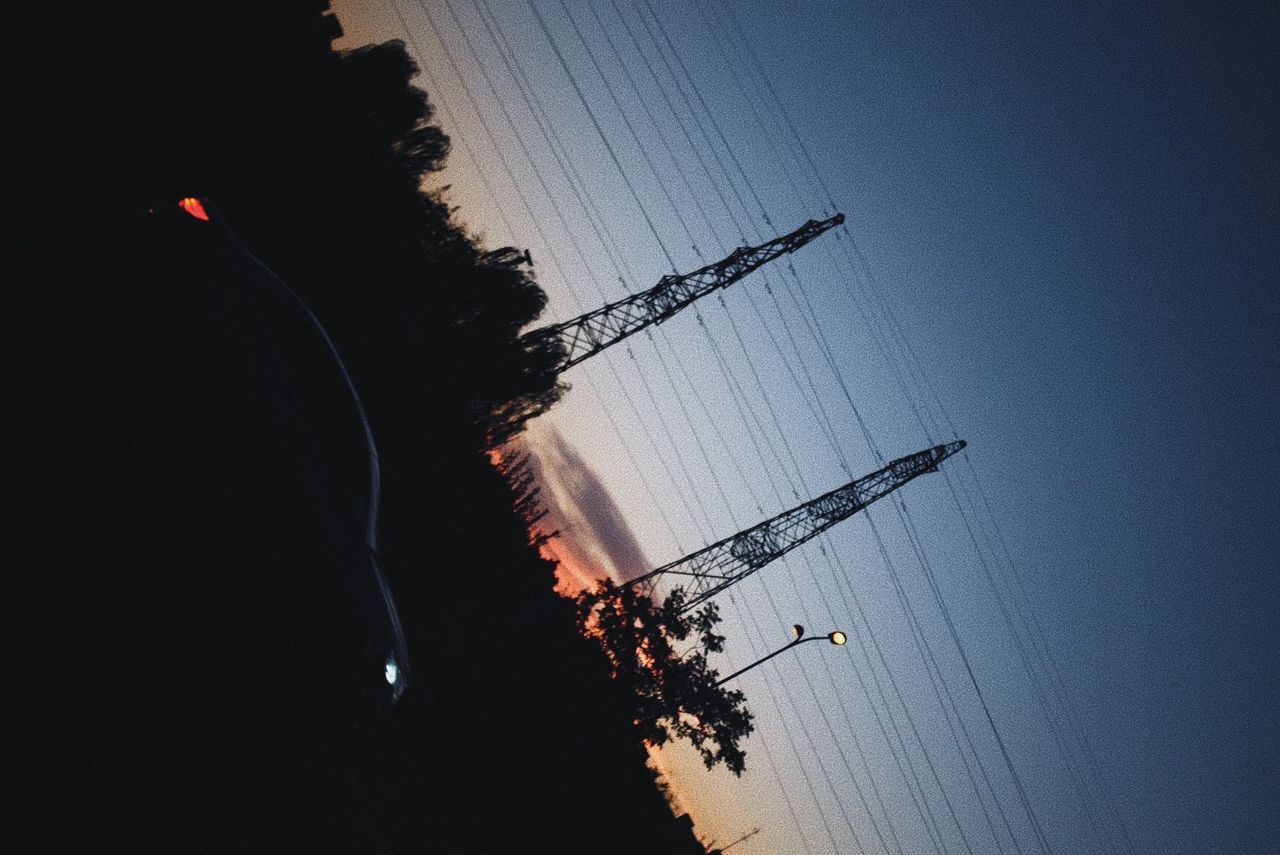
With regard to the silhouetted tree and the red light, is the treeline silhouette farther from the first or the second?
the silhouetted tree

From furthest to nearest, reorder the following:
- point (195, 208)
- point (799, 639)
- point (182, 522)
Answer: point (799, 639)
point (195, 208)
point (182, 522)

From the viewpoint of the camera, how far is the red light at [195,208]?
5168 mm

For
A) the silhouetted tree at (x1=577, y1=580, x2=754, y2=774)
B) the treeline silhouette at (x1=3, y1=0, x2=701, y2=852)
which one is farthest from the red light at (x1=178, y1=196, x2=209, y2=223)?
the silhouetted tree at (x1=577, y1=580, x2=754, y2=774)

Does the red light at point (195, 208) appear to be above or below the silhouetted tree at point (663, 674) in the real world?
above

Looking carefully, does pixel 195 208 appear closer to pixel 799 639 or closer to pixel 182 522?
pixel 182 522

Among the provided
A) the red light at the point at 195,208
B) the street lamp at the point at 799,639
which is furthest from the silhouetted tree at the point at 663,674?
the red light at the point at 195,208

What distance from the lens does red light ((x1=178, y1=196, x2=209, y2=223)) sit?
517cm

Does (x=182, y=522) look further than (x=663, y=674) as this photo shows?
No

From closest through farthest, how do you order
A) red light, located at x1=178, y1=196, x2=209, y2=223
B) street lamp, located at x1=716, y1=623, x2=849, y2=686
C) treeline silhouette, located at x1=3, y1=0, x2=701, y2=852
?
treeline silhouette, located at x1=3, y1=0, x2=701, y2=852 < red light, located at x1=178, y1=196, x2=209, y2=223 < street lamp, located at x1=716, y1=623, x2=849, y2=686

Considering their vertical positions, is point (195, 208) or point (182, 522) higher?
point (195, 208)

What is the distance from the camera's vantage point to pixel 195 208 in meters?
5.23

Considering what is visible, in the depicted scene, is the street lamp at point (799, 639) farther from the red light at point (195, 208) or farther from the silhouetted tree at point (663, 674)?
the red light at point (195, 208)

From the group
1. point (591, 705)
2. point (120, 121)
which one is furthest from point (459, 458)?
point (120, 121)

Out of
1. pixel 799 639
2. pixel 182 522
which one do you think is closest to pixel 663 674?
pixel 799 639
